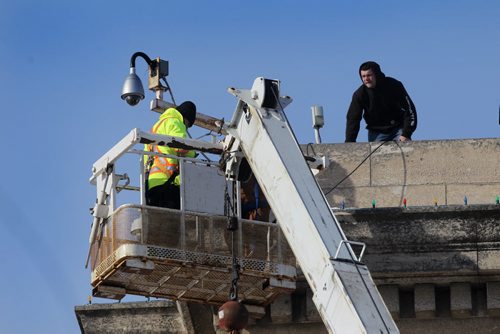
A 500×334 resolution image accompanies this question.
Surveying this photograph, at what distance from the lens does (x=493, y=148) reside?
3216cm

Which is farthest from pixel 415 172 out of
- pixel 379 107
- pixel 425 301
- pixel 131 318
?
pixel 131 318

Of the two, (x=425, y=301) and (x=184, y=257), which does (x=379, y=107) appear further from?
(x=184, y=257)

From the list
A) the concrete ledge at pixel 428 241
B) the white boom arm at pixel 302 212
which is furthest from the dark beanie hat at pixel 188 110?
the concrete ledge at pixel 428 241

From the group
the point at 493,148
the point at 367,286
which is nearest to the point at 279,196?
the point at 367,286

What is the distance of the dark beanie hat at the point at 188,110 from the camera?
32.2 m

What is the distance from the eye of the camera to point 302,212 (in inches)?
1128

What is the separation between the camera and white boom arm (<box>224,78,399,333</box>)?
27.5 m

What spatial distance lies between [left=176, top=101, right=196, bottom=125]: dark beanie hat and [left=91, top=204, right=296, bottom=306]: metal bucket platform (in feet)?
5.71

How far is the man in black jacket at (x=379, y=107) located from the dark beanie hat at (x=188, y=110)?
2536mm

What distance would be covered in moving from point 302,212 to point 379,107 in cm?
506

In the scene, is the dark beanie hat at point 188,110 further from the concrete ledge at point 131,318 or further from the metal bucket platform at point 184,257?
the concrete ledge at point 131,318

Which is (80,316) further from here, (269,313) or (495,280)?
(495,280)

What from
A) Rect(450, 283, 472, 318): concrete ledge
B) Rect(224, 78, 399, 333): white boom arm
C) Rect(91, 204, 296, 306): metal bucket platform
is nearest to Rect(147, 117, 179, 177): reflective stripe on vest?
Rect(91, 204, 296, 306): metal bucket platform

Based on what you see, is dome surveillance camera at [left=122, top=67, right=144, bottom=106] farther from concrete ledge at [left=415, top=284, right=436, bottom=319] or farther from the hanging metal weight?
the hanging metal weight
